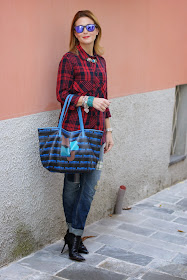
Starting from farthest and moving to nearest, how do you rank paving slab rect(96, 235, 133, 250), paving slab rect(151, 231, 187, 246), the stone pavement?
1. paving slab rect(151, 231, 187, 246)
2. paving slab rect(96, 235, 133, 250)
3. the stone pavement

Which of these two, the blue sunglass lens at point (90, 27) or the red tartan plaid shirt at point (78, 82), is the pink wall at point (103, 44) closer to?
the red tartan plaid shirt at point (78, 82)

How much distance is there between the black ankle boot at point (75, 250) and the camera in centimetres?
381

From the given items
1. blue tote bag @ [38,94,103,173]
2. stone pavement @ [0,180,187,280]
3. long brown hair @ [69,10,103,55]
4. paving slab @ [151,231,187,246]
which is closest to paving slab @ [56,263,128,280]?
stone pavement @ [0,180,187,280]

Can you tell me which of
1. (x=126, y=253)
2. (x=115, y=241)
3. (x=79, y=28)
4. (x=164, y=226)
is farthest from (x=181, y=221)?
(x=79, y=28)

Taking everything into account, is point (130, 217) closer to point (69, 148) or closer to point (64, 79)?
point (69, 148)

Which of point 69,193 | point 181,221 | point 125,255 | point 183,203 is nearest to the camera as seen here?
point 69,193

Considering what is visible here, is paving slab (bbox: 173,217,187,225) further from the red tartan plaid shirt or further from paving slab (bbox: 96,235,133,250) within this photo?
the red tartan plaid shirt

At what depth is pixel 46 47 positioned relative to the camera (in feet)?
12.6

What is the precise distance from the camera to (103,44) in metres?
4.63

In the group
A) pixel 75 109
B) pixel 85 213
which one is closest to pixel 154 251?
pixel 85 213

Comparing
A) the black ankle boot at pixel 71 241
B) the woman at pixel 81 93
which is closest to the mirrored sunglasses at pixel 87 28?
the woman at pixel 81 93

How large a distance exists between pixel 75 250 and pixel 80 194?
46 cm

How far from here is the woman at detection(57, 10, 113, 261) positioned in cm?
363

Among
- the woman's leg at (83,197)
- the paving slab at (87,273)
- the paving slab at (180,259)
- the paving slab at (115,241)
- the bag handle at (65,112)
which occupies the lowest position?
the paving slab at (87,273)
